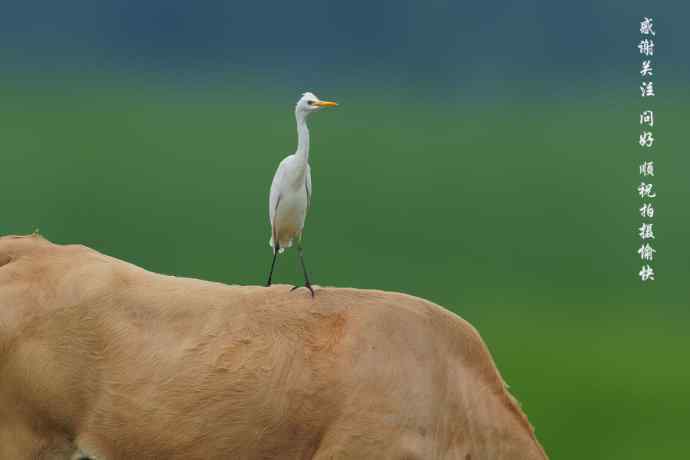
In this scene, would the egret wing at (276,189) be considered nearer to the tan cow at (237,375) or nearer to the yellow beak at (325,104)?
the yellow beak at (325,104)

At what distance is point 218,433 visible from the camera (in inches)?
Answer: 164

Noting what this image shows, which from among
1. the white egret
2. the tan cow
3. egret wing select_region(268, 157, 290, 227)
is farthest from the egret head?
the tan cow

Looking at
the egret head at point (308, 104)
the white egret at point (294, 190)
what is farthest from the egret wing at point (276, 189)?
the egret head at point (308, 104)

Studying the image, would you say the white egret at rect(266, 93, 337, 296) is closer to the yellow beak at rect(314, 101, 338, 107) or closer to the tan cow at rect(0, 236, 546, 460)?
the yellow beak at rect(314, 101, 338, 107)

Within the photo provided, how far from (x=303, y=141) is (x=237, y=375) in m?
1.40

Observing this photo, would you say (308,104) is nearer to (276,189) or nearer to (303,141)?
(303,141)

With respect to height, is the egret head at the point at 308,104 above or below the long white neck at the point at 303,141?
above

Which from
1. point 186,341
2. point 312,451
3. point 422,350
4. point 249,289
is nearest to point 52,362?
point 186,341

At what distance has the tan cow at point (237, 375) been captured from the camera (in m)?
4.15

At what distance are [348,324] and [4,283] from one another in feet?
5.41

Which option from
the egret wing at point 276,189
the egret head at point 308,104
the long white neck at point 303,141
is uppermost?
the egret head at point 308,104

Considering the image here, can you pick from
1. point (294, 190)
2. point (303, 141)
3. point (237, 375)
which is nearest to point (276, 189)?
point (294, 190)

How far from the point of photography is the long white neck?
16.5 feet

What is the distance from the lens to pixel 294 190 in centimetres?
514
